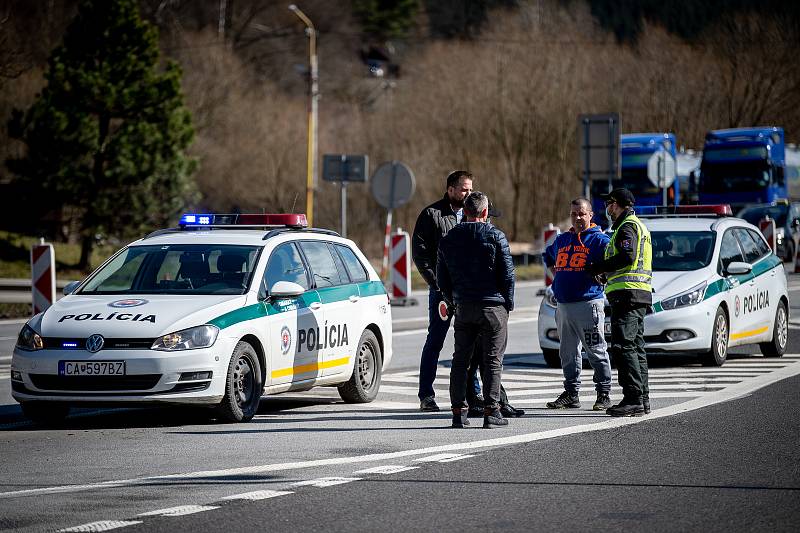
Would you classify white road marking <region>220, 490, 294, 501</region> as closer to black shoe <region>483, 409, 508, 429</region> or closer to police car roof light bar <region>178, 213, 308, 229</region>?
black shoe <region>483, 409, 508, 429</region>

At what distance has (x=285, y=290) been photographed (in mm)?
11055

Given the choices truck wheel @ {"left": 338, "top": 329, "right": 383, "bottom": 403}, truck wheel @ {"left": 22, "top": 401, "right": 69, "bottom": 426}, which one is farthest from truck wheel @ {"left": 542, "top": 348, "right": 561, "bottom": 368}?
truck wheel @ {"left": 22, "top": 401, "right": 69, "bottom": 426}

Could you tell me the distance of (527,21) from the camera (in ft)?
195

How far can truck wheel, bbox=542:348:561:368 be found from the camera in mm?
15281

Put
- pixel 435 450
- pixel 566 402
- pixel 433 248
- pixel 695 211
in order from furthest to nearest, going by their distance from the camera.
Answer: pixel 695 211 < pixel 566 402 < pixel 433 248 < pixel 435 450

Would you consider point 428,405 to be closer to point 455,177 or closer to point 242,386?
point 242,386

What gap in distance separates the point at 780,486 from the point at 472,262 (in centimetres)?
322

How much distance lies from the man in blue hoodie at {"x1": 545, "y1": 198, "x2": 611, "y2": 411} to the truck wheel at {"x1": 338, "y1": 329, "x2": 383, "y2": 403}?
5.65 ft

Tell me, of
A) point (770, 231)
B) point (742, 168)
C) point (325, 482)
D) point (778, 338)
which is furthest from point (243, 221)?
point (742, 168)

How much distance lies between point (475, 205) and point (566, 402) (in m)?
2.14

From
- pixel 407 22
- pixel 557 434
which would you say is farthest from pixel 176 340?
pixel 407 22

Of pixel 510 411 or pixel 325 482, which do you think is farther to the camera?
pixel 510 411

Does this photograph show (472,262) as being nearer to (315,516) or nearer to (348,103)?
(315,516)

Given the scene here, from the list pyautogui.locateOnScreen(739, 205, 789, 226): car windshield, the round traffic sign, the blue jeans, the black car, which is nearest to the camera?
the blue jeans
